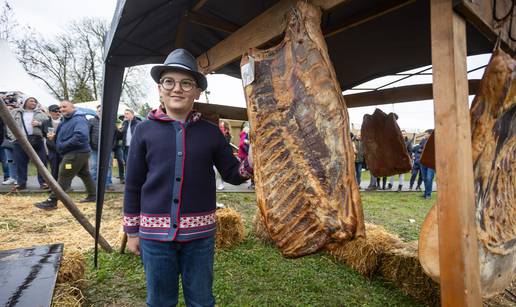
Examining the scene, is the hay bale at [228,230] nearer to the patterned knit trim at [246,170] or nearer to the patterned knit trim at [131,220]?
the patterned knit trim at [131,220]

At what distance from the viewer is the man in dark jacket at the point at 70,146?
18.5 feet

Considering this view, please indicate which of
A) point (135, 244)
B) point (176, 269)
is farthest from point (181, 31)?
point (176, 269)

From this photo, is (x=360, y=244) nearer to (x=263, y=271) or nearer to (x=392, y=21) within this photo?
(x=263, y=271)

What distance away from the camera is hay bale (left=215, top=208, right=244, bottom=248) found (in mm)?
4094

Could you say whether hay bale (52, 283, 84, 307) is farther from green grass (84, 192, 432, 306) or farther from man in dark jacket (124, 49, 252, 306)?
man in dark jacket (124, 49, 252, 306)

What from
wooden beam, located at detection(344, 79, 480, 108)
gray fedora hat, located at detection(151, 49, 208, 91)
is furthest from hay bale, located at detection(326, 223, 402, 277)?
gray fedora hat, located at detection(151, 49, 208, 91)

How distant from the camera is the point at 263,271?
3551mm

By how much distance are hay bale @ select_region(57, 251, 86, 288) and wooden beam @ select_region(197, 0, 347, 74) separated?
223cm

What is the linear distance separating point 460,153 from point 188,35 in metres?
2.63

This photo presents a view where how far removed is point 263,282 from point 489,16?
298cm

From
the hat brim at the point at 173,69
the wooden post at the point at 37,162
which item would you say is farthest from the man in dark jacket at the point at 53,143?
the hat brim at the point at 173,69

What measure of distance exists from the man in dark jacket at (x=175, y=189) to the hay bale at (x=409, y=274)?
2221 mm

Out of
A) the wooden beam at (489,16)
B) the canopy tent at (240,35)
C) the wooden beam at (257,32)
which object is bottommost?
the wooden beam at (489,16)

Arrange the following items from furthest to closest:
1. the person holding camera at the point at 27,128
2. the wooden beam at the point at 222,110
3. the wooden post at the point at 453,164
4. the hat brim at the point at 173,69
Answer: the person holding camera at the point at 27,128
the wooden beam at the point at 222,110
the hat brim at the point at 173,69
the wooden post at the point at 453,164
